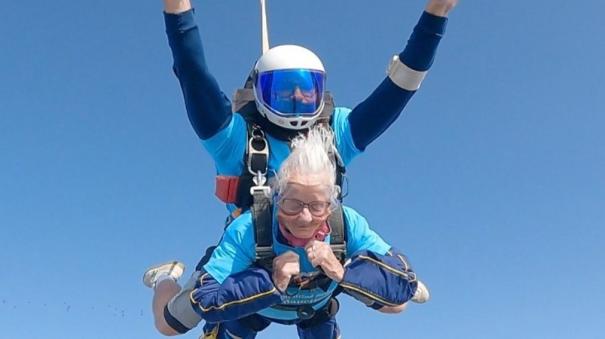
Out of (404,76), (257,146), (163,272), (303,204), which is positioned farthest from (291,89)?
(163,272)

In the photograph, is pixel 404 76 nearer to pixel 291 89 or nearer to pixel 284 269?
pixel 291 89

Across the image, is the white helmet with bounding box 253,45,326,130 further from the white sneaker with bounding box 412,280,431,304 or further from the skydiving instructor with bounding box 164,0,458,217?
the white sneaker with bounding box 412,280,431,304

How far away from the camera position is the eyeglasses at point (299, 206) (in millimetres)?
3834

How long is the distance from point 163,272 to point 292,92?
1601 millimetres

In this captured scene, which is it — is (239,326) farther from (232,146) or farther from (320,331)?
(232,146)

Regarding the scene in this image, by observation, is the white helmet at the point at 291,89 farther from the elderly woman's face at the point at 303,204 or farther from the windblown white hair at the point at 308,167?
the elderly woman's face at the point at 303,204

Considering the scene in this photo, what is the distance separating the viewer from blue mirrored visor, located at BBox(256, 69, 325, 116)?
4.46 m

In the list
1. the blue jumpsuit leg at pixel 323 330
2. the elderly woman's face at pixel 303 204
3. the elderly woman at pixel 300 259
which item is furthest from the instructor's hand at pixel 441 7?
the blue jumpsuit leg at pixel 323 330

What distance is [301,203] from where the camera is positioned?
3834 mm

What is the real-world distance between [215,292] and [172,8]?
5.23 ft

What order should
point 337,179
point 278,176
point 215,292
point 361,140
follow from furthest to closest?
point 361,140 → point 337,179 → point 278,176 → point 215,292

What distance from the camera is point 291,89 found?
4484 mm

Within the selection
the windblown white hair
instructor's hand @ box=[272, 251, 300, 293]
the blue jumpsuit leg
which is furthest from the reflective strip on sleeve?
the blue jumpsuit leg

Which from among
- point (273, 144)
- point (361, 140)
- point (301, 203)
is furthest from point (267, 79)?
point (301, 203)
